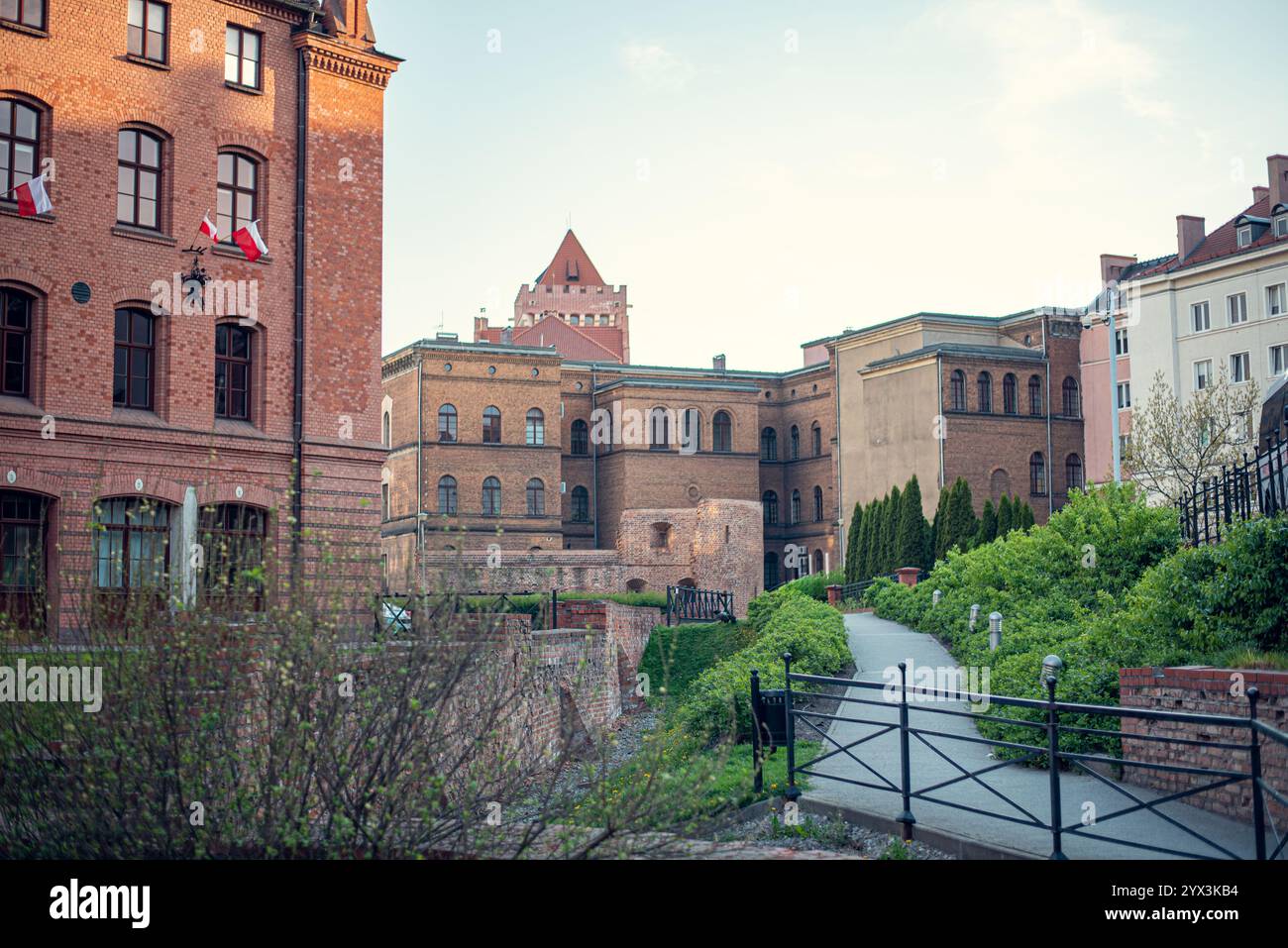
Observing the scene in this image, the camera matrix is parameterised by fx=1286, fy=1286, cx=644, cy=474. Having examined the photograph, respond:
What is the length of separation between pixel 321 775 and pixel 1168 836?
6793 mm

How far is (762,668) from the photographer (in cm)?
1903

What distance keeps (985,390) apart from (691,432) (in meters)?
15.9

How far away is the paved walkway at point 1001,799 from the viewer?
10.2 meters

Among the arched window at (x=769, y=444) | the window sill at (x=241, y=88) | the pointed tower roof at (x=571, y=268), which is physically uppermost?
the pointed tower roof at (x=571, y=268)

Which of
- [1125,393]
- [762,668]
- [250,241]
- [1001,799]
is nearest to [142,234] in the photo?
[250,241]

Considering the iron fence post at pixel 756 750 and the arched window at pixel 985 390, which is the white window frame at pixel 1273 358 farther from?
the iron fence post at pixel 756 750

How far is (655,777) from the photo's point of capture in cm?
808

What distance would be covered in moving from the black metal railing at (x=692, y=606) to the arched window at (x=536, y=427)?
2426 centimetres

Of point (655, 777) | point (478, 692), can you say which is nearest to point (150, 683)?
point (478, 692)

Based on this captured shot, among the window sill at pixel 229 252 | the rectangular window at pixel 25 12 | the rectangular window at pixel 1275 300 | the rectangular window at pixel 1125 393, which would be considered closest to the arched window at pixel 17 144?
the rectangular window at pixel 25 12

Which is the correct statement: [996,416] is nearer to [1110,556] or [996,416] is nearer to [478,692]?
[1110,556]

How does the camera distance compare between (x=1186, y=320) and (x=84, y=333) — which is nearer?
(x=84, y=333)

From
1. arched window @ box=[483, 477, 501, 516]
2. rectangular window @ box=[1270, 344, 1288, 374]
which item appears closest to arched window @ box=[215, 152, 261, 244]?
arched window @ box=[483, 477, 501, 516]

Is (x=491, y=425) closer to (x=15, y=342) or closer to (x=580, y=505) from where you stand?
(x=580, y=505)
